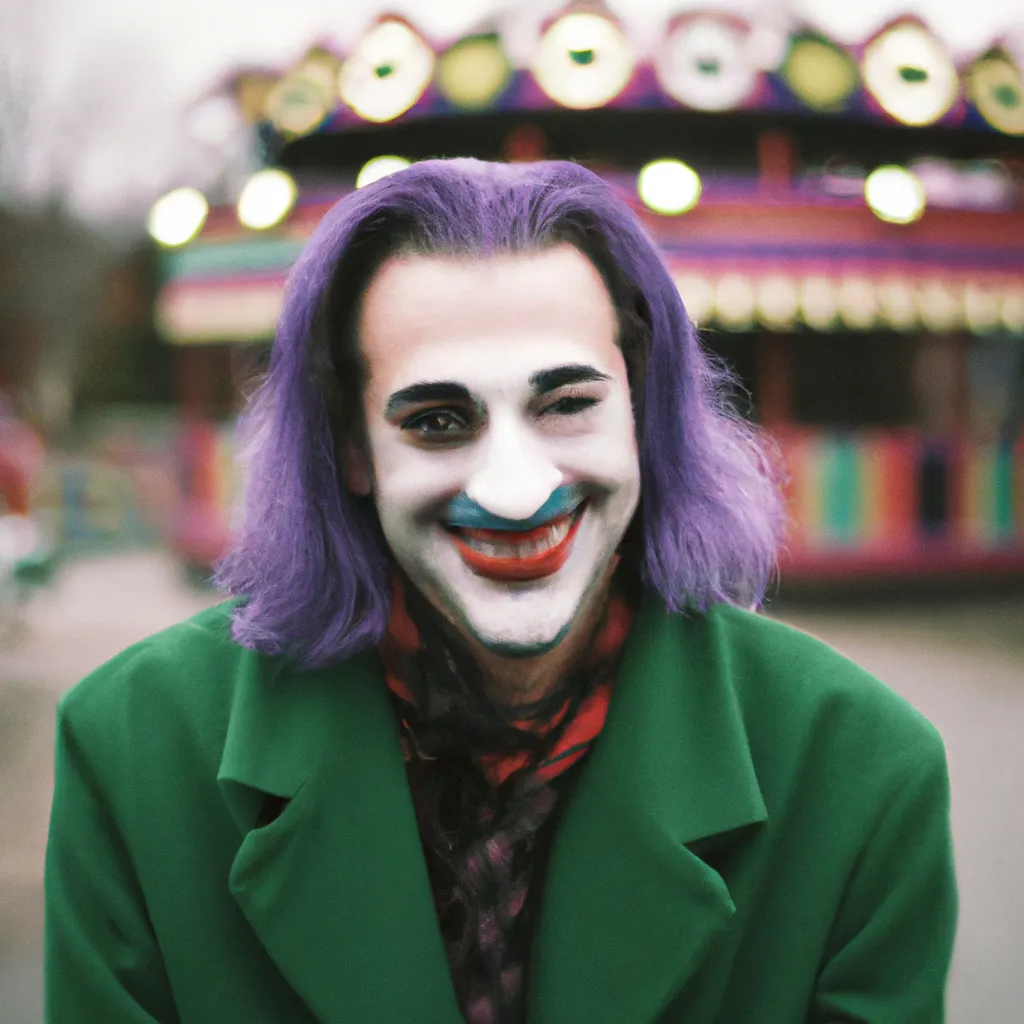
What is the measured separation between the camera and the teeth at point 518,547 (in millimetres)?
1442

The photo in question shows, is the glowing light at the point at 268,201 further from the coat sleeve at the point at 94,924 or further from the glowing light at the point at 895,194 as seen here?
the coat sleeve at the point at 94,924

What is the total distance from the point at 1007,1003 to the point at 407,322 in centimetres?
259

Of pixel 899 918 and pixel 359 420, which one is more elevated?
pixel 359 420

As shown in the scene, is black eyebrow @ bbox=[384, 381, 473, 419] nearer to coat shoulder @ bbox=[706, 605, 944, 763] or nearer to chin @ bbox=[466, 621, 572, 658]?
chin @ bbox=[466, 621, 572, 658]

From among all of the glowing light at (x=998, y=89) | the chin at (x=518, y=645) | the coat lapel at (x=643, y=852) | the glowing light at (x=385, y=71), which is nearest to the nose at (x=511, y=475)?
the chin at (x=518, y=645)

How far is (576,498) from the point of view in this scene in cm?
146

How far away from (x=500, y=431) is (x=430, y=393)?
97 millimetres

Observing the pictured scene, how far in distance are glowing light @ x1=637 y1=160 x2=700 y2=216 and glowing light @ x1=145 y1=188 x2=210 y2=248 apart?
340 centimetres

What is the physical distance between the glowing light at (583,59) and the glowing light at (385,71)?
34.1 inches

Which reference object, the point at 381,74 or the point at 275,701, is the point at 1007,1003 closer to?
the point at 275,701

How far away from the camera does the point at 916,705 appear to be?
5594 millimetres

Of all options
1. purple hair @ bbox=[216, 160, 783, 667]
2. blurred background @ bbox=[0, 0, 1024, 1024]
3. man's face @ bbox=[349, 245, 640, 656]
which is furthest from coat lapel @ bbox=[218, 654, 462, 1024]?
blurred background @ bbox=[0, 0, 1024, 1024]

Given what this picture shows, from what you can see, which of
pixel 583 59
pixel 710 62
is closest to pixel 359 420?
pixel 583 59

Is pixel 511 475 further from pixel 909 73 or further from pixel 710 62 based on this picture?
pixel 909 73
